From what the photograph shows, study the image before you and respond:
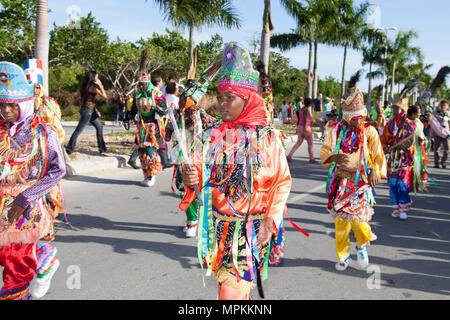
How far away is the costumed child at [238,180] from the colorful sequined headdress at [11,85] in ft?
4.53

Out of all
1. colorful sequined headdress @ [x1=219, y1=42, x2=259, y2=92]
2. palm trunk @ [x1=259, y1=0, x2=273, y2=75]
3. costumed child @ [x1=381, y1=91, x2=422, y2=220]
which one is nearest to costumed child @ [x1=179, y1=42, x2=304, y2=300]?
colorful sequined headdress @ [x1=219, y1=42, x2=259, y2=92]

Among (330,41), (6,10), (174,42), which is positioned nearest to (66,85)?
(174,42)

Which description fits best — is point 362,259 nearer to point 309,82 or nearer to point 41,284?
point 41,284

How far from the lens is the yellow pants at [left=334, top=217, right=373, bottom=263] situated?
13.5 feet

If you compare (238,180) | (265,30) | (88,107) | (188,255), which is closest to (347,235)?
(188,255)

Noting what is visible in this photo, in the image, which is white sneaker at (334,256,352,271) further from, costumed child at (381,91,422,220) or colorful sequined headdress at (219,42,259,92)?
costumed child at (381,91,422,220)

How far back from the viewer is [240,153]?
2.57m

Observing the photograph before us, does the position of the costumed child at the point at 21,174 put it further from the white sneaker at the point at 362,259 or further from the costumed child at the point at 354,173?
the white sneaker at the point at 362,259

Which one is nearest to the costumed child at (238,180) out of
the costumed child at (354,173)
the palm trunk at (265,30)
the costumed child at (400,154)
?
the costumed child at (354,173)

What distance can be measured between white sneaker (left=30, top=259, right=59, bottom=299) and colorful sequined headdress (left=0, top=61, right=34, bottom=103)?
4.46 feet

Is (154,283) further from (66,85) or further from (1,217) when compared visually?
(66,85)

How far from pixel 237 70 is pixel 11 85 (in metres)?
1.63

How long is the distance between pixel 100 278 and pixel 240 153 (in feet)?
6.79

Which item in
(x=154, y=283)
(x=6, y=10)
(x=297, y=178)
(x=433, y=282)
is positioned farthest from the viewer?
(x=6, y=10)
